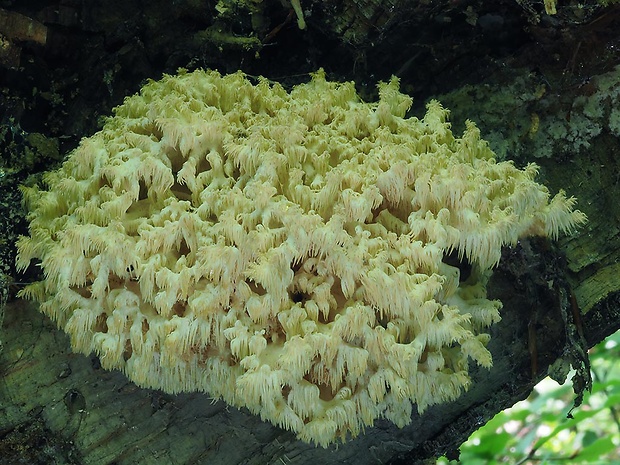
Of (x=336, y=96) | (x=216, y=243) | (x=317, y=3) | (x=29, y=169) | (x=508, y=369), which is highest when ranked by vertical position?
(x=317, y=3)

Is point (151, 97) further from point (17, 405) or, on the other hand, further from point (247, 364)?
point (17, 405)

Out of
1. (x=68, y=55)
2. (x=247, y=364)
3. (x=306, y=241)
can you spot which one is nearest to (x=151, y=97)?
(x=68, y=55)

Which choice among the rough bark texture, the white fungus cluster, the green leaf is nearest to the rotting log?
the rough bark texture

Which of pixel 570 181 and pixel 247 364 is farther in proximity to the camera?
pixel 570 181

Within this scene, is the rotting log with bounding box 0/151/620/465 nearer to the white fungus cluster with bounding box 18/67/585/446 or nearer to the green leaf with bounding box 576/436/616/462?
the white fungus cluster with bounding box 18/67/585/446

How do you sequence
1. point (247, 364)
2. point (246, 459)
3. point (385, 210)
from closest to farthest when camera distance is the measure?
1. point (247, 364)
2. point (385, 210)
3. point (246, 459)
